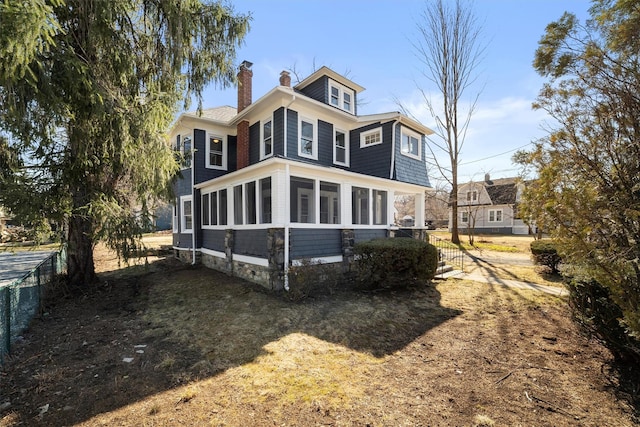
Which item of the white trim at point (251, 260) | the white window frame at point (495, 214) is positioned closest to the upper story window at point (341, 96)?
the white trim at point (251, 260)

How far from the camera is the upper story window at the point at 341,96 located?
11.9m

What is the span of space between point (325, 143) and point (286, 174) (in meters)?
4.28

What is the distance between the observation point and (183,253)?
12.7 metres

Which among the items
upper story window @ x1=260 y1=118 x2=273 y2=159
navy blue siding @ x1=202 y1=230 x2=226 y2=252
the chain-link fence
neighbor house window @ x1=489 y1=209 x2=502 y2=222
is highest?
upper story window @ x1=260 y1=118 x2=273 y2=159

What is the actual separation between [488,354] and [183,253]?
39.9 ft

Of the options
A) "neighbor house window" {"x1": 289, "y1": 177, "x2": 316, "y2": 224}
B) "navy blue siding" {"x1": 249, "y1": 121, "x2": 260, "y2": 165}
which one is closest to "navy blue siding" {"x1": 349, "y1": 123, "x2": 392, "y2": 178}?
"neighbor house window" {"x1": 289, "y1": 177, "x2": 316, "y2": 224}

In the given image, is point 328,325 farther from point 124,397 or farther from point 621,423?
point 621,423

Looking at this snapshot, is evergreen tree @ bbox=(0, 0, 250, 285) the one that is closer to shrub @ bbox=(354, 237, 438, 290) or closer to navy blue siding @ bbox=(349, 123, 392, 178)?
shrub @ bbox=(354, 237, 438, 290)

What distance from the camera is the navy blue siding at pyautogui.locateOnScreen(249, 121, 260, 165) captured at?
11249 millimetres

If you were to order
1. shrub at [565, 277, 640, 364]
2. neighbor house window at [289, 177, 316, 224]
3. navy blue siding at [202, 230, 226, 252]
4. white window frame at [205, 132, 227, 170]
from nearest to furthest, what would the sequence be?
shrub at [565, 277, 640, 364] < navy blue siding at [202, 230, 226, 252] < white window frame at [205, 132, 227, 170] < neighbor house window at [289, 177, 316, 224]

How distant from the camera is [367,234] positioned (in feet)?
32.7

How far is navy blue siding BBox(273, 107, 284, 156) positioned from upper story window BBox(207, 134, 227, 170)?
347 centimetres

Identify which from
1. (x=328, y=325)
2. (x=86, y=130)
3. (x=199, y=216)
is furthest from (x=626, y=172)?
(x=199, y=216)

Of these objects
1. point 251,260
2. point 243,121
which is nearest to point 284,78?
point 243,121
